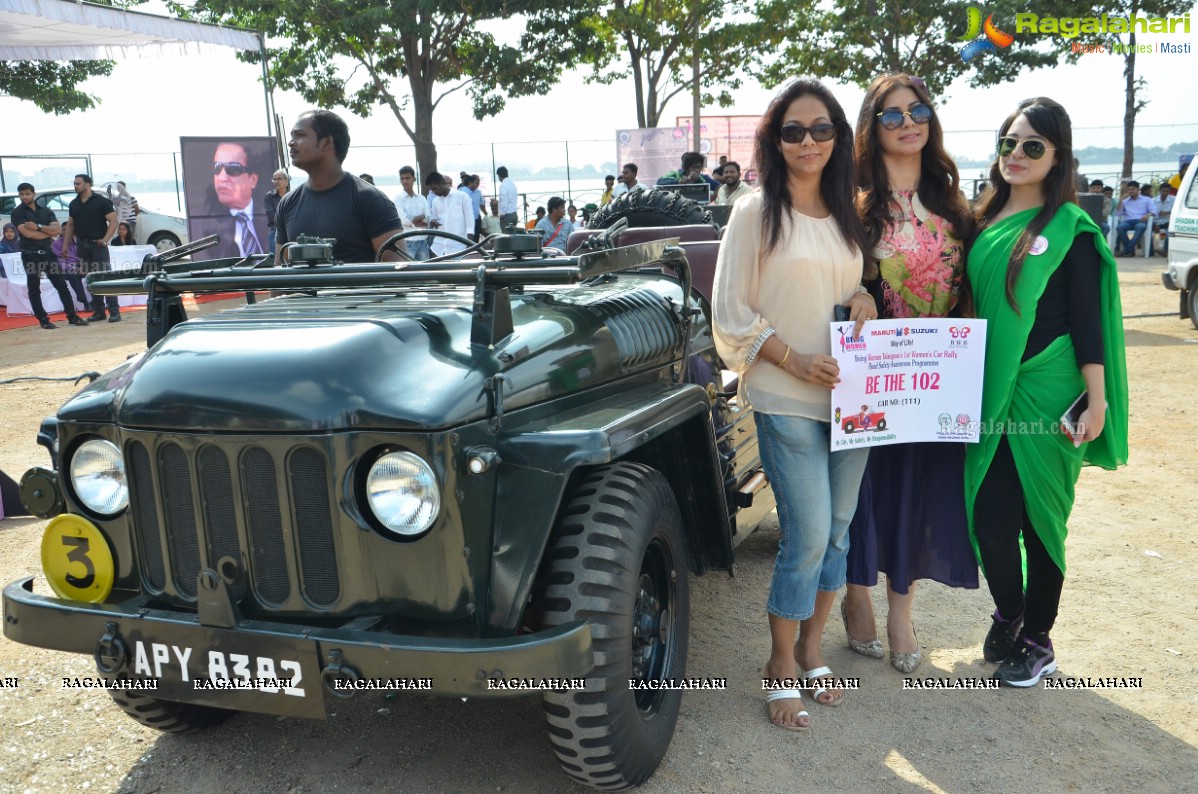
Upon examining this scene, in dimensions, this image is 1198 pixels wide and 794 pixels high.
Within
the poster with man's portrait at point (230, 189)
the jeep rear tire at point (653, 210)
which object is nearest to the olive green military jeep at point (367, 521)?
the jeep rear tire at point (653, 210)

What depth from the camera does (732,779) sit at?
3.01 m

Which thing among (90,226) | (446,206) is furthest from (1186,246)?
(90,226)

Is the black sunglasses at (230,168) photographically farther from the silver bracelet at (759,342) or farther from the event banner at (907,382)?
the event banner at (907,382)

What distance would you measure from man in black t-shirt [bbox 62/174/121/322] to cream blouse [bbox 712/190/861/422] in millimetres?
13948

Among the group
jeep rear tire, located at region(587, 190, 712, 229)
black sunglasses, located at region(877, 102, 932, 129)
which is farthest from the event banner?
jeep rear tire, located at region(587, 190, 712, 229)

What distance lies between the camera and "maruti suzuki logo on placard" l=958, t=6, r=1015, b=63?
874 inches

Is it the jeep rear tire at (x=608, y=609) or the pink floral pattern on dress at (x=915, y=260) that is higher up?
the pink floral pattern on dress at (x=915, y=260)

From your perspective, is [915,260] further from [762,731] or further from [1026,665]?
[762,731]

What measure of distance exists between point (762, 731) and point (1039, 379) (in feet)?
5.02

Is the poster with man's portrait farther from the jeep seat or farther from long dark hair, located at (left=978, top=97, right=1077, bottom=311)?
long dark hair, located at (left=978, top=97, right=1077, bottom=311)

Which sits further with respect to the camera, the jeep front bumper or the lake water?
the lake water

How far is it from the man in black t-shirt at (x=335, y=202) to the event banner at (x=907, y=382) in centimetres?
230

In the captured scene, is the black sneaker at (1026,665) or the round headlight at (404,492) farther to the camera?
the black sneaker at (1026,665)

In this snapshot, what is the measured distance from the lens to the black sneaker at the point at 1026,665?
11.7 ft
